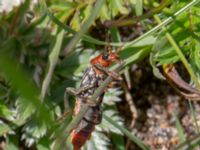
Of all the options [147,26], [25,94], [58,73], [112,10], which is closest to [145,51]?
[147,26]

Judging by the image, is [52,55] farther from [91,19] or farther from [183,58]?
[183,58]

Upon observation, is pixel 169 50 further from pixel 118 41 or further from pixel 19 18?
pixel 19 18

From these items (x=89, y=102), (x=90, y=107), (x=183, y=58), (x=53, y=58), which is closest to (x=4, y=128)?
(x=53, y=58)

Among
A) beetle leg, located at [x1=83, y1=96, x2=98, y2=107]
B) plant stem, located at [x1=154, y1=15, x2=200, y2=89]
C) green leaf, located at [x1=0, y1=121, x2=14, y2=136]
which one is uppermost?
green leaf, located at [x1=0, y1=121, x2=14, y2=136]

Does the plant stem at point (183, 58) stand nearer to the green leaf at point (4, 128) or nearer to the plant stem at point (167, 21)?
the plant stem at point (167, 21)

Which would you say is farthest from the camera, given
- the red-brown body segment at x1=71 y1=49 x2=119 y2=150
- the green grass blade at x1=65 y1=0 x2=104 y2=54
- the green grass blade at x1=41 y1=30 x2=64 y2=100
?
the green grass blade at x1=41 y1=30 x2=64 y2=100

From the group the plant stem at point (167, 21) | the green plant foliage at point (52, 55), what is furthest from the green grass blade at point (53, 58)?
the plant stem at point (167, 21)

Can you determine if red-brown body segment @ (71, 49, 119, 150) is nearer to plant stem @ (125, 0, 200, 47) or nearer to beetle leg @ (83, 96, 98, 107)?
beetle leg @ (83, 96, 98, 107)

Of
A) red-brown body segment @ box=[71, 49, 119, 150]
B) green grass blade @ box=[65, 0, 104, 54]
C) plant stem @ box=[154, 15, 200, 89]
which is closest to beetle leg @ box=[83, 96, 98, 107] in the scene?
red-brown body segment @ box=[71, 49, 119, 150]
